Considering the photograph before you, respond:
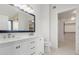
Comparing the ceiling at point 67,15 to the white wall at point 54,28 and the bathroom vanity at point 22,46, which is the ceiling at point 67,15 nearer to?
the white wall at point 54,28

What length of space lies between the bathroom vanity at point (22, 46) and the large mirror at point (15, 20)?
184 mm

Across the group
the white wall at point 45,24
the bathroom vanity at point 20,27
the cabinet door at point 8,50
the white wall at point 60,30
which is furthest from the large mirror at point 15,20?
the white wall at point 60,30

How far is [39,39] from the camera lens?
1894 millimetres

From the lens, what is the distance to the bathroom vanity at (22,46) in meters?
1.47

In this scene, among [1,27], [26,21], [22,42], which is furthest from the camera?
[26,21]

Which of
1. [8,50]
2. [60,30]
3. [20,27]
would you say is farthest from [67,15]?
[8,50]

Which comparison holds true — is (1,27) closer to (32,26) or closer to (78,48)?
(32,26)

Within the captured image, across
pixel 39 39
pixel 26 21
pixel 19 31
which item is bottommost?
pixel 39 39

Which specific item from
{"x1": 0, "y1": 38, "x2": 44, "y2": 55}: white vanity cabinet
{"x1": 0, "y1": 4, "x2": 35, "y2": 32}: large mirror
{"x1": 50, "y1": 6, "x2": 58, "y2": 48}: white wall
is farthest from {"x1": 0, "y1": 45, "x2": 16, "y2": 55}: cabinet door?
{"x1": 50, "y1": 6, "x2": 58, "y2": 48}: white wall

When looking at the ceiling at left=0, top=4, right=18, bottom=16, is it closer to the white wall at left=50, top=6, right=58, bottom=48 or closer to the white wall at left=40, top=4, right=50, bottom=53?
the white wall at left=40, top=4, right=50, bottom=53
